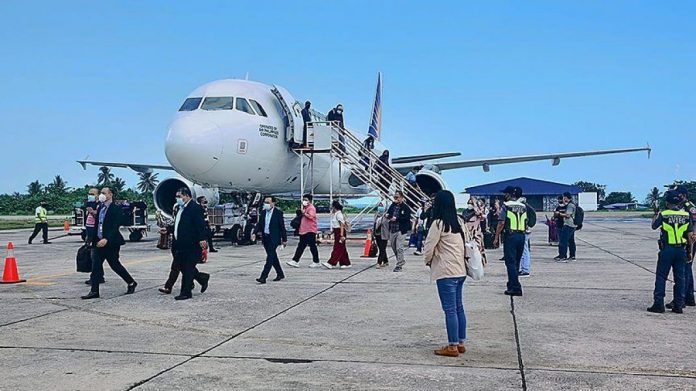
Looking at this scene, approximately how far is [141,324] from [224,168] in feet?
33.0

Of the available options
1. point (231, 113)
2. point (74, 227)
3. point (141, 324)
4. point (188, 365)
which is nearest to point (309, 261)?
point (231, 113)

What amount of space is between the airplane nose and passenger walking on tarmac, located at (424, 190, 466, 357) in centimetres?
1135

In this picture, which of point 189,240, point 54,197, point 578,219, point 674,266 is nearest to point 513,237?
point 674,266

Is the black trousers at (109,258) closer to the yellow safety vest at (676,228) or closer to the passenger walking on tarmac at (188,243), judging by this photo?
the passenger walking on tarmac at (188,243)

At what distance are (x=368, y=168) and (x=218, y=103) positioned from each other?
230 inches

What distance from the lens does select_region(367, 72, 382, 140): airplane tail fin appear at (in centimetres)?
3596

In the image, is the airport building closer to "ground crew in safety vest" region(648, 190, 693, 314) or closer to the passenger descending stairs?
the passenger descending stairs

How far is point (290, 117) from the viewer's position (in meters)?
20.3

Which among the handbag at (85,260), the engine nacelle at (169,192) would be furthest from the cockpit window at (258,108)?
the handbag at (85,260)

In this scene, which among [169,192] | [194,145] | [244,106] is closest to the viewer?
[194,145]

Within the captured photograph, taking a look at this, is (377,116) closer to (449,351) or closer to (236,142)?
(236,142)

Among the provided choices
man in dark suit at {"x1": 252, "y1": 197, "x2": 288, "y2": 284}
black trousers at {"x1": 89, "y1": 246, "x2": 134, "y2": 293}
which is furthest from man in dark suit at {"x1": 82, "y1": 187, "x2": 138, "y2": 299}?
man in dark suit at {"x1": 252, "y1": 197, "x2": 288, "y2": 284}

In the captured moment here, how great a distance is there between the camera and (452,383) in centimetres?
546

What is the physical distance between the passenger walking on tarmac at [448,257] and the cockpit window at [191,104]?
502 inches
